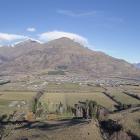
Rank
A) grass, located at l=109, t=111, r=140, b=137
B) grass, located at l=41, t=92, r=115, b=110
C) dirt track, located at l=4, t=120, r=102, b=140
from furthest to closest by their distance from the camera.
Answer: grass, located at l=41, t=92, r=115, b=110 → grass, located at l=109, t=111, r=140, b=137 → dirt track, located at l=4, t=120, r=102, b=140

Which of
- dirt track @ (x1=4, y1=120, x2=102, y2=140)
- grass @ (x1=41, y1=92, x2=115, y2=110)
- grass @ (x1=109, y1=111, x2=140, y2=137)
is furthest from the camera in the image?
grass @ (x1=41, y1=92, x2=115, y2=110)

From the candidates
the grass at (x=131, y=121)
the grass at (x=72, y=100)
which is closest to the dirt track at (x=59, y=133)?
the grass at (x=131, y=121)

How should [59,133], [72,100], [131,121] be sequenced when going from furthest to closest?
[72,100] < [131,121] < [59,133]

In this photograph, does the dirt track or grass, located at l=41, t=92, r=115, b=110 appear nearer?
the dirt track

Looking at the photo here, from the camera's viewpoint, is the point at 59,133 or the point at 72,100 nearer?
the point at 59,133

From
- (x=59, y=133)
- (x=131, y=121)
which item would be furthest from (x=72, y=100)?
(x=59, y=133)

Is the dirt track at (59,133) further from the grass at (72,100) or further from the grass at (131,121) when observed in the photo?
the grass at (72,100)

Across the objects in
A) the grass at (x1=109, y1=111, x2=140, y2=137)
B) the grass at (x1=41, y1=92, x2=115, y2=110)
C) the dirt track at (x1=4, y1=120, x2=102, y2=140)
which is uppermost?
the grass at (x1=109, y1=111, x2=140, y2=137)

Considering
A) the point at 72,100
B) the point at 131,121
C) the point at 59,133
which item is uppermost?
the point at 131,121

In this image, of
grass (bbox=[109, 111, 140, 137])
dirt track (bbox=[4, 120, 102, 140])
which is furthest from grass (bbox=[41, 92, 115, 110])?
dirt track (bbox=[4, 120, 102, 140])

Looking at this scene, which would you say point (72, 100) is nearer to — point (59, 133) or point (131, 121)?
point (131, 121)

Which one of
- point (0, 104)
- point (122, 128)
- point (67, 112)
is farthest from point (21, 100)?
point (122, 128)

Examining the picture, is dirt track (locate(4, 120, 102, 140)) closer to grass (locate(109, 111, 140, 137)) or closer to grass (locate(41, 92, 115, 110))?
grass (locate(109, 111, 140, 137))
